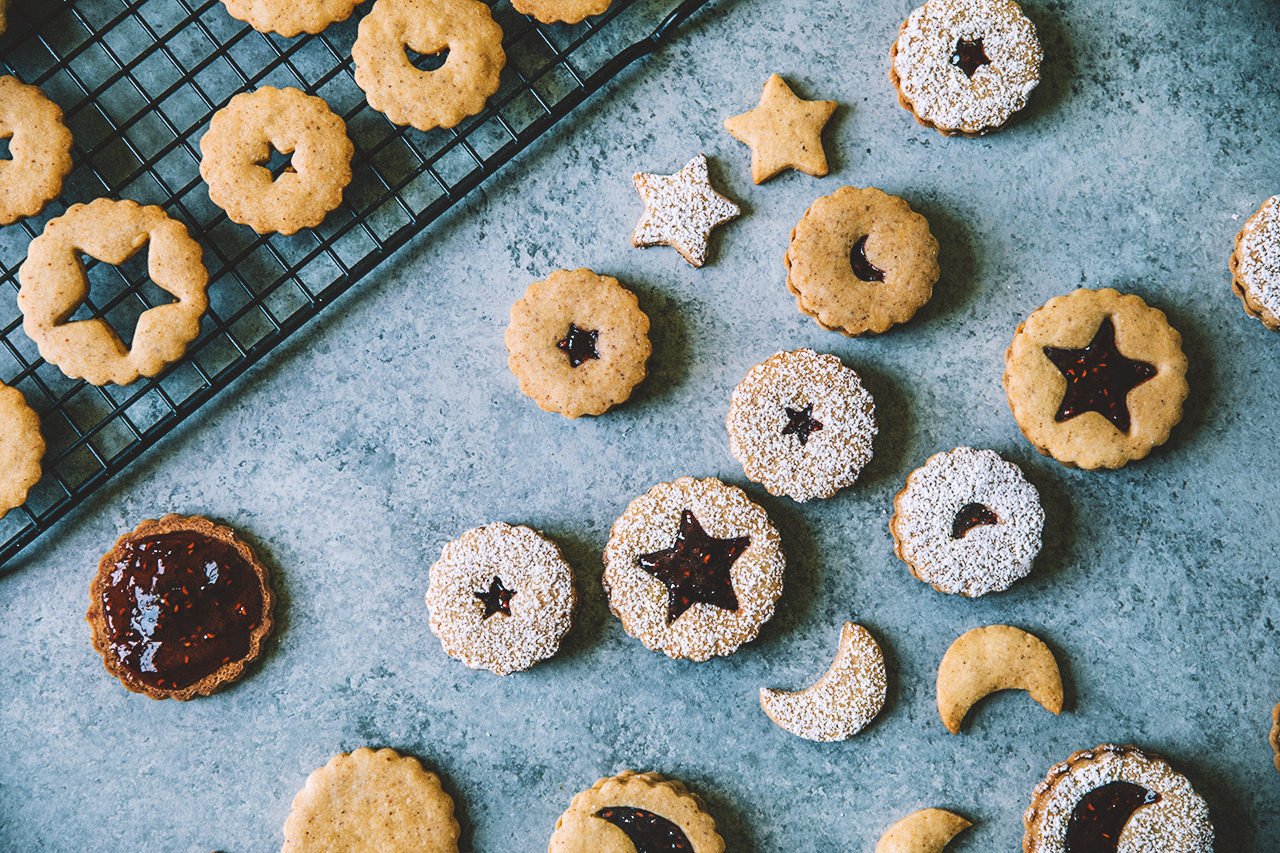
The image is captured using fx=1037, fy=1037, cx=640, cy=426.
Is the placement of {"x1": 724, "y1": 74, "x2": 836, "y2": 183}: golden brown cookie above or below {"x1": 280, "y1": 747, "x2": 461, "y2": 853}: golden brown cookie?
above

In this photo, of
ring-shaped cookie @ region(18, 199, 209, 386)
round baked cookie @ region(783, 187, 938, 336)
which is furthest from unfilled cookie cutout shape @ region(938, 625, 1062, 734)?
ring-shaped cookie @ region(18, 199, 209, 386)

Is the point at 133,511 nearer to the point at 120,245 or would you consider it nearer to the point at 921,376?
the point at 120,245

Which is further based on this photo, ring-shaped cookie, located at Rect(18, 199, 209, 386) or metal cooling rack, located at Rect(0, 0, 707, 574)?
metal cooling rack, located at Rect(0, 0, 707, 574)

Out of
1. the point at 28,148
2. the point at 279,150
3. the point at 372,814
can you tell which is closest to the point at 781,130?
the point at 279,150

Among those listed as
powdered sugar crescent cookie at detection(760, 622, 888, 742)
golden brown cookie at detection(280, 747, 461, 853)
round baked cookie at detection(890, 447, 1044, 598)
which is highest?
golden brown cookie at detection(280, 747, 461, 853)

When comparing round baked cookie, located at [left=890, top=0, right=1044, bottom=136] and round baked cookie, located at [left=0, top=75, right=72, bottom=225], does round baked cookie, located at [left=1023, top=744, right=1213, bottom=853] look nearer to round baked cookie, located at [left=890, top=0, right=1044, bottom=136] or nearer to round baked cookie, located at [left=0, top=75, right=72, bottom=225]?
round baked cookie, located at [left=890, top=0, right=1044, bottom=136]

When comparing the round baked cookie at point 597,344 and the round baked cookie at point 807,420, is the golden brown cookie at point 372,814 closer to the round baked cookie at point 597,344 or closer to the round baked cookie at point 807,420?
the round baked cookie at point 597,344

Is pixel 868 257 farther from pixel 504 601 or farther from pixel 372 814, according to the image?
pixel 372 814
